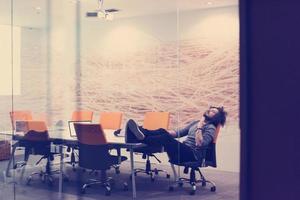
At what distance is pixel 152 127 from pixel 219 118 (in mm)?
782

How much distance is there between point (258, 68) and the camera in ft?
6.20

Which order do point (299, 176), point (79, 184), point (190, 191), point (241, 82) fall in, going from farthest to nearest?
point (79, 184) < point (190, 191) < point (241, 82) < point (299, 176)

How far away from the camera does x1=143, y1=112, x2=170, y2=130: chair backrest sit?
4.83 metres

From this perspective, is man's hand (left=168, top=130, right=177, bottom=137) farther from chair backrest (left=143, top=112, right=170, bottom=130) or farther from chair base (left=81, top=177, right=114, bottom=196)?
chair base (left=81, top=177, right=114, bottom=196)

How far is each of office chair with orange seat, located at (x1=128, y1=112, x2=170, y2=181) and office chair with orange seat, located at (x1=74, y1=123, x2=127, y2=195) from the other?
0.24 m

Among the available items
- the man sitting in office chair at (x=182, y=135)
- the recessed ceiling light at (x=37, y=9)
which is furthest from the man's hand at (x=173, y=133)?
the recessed ceiling light at (x=37, y=9)

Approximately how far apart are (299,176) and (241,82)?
0.47m

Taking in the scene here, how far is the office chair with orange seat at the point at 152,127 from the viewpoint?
4.61 meters

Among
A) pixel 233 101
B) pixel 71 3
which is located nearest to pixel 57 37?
pixel 71 3

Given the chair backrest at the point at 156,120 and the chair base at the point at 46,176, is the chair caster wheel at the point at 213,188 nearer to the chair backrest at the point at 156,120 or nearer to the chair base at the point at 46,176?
the chair backrest at the point at 156,120

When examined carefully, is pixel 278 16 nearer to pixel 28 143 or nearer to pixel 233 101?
pixel 233 101

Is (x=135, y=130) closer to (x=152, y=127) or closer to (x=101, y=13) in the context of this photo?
(x=152, y=127)

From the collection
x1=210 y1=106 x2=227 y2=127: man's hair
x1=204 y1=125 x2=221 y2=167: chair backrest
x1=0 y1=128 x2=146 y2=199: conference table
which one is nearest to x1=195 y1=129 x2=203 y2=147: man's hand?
x1=204 y1=125 x2=221 y2=167: chair backrest

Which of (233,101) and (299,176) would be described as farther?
(233,101)
